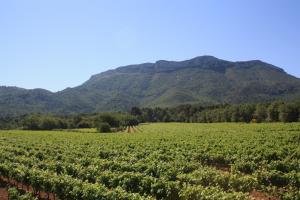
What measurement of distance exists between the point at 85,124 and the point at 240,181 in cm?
12267

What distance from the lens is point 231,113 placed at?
127812 mm

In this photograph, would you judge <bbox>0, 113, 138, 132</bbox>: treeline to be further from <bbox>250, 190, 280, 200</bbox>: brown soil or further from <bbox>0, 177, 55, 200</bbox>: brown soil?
<bbox>250, 190, 280, 200</bbox>: brown soil

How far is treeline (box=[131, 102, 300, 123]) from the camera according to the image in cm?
10250

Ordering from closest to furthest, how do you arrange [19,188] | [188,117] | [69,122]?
[19,188], [69,122], [188,117]

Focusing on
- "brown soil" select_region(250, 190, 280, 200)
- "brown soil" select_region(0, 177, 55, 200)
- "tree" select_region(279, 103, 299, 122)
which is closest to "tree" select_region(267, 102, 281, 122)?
"tree" select_region(279, 103, 299, 122)

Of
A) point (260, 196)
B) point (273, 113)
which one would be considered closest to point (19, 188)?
point (260, 196)

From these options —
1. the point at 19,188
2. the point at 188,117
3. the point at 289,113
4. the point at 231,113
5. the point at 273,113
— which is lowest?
the point at 19,188

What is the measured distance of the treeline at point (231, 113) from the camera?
10250 centimetres

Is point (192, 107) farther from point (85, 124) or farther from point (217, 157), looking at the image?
point (217, 157)

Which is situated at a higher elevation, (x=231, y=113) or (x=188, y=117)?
(x=231, y=113)

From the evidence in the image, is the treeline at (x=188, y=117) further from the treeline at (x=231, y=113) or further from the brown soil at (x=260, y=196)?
the brown soil at (x=260, y=196)

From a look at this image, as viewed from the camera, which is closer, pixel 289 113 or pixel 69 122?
pixel 289 113

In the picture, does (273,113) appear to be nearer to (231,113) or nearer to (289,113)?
(289,113)

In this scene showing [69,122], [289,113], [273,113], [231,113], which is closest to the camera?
[289,113]
